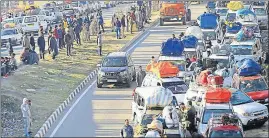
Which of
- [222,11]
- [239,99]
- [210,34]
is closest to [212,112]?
[239,99]

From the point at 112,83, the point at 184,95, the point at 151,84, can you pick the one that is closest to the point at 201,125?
the point at 184,95

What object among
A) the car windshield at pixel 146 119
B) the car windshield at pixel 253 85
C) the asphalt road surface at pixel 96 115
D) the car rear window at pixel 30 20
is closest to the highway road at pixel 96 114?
the asphalt road surface at pixel 96 115

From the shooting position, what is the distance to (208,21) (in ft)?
138

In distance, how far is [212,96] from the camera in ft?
70.9

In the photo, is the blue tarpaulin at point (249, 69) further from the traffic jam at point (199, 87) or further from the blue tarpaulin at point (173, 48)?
the blue tarpaulin at point (173, 48)

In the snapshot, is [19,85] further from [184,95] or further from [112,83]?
[184,95]

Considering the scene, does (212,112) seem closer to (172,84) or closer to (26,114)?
(172,84)

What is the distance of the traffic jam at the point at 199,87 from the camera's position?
20.1m

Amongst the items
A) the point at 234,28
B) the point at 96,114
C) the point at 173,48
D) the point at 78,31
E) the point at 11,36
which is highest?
the point at 173,48

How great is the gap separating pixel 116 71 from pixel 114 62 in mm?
A: 866

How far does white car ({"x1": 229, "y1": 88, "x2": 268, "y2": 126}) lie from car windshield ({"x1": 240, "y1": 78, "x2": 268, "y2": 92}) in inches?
74.9

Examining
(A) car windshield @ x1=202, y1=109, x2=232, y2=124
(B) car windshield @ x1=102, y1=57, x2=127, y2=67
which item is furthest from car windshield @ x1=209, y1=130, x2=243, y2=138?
(B) car windshield @ x1=102, y1=57, x2=127, y2=67

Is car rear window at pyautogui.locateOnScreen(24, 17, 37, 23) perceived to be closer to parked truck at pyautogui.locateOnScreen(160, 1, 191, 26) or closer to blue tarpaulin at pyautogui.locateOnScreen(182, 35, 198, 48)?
parked truck at pyautogui.locateOnScreen(160, 1, 191, 26)

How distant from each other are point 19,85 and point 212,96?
1077 centimetres
